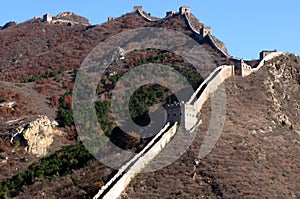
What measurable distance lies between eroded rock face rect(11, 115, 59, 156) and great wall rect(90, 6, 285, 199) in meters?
14.1

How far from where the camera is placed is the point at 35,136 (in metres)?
73.3

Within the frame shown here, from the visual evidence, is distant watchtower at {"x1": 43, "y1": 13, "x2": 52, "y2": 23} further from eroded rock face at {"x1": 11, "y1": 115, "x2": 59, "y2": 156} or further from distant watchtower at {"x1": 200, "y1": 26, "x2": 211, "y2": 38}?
eroded rock face at {"x1": 11, "y1": 115, "x2": 59, "y2": 156}

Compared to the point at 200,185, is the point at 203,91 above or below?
above

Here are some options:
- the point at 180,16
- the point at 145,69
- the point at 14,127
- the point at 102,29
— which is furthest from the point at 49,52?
the point at 14,127

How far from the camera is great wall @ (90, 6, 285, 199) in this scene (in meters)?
55.8

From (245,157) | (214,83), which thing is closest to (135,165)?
(245,157)

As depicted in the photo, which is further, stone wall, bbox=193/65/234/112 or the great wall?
stone wall, bbox=193/65/234/112

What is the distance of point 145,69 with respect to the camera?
303 feet

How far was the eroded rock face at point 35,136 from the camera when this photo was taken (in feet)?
239

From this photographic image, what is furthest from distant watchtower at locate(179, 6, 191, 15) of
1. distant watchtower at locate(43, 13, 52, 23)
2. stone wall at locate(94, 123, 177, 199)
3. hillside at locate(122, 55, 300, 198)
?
stone wall at locate(94, 123, 177, 199)

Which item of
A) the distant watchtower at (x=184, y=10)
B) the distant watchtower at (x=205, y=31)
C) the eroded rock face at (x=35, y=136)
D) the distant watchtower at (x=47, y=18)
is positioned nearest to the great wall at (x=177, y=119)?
the distant watchtower at (x=205, y=31)

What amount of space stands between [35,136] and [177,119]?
50.9ft

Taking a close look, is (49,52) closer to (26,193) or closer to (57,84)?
(57,84)

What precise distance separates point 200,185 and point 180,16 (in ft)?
197
